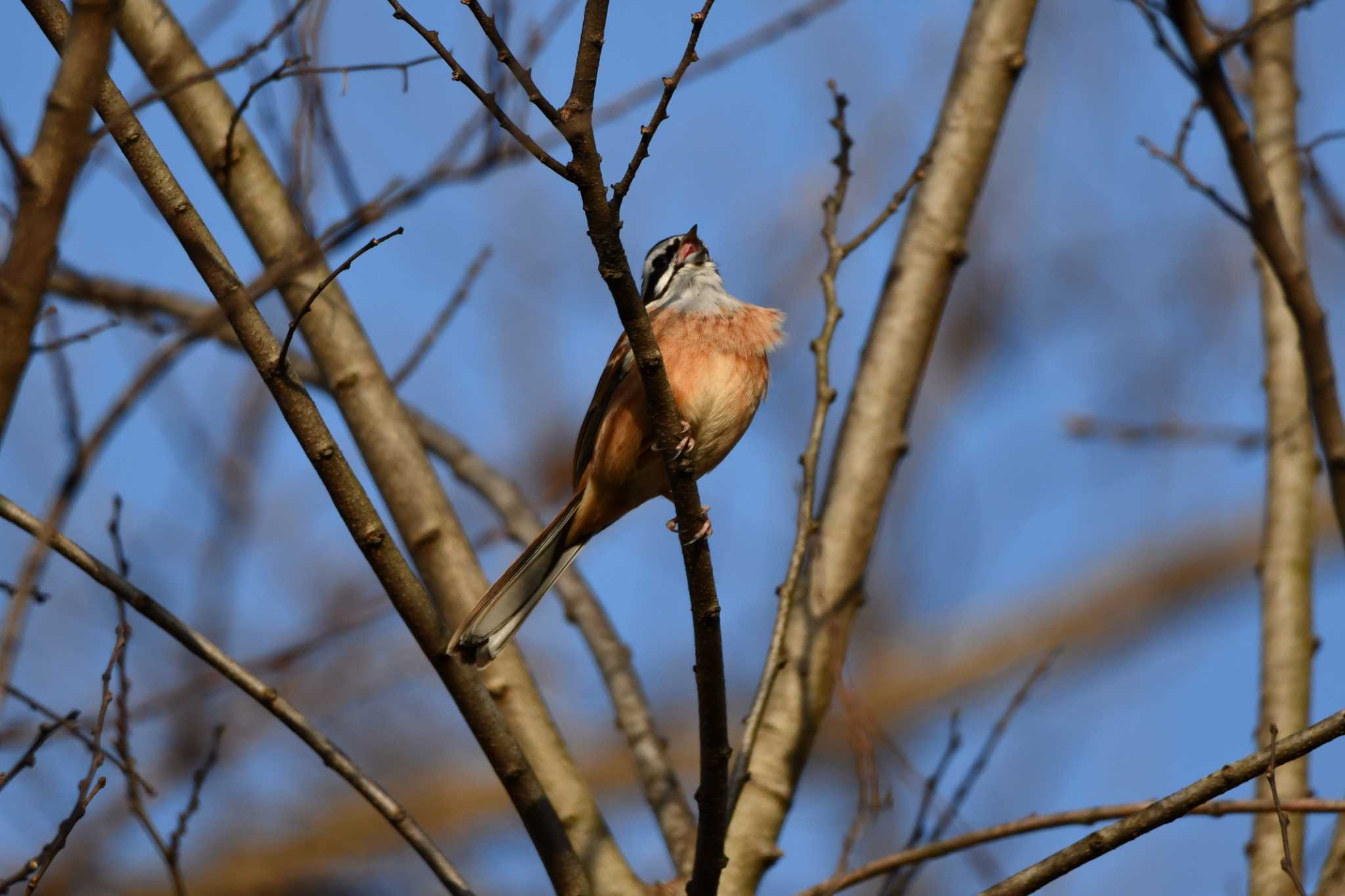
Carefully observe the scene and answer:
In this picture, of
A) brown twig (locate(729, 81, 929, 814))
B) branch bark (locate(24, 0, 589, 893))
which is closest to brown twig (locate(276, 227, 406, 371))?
branch bark (locate(24, 0, 589, 893))

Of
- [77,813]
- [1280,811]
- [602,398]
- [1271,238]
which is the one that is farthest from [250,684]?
[1271,238]

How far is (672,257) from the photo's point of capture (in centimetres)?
501

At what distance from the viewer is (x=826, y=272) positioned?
4281mm

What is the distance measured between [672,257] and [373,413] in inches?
57.1

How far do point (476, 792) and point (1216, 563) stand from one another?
680cm

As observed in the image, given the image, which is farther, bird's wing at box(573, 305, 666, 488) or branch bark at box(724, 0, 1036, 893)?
bird's wing at box(573, 305, 666, 488)

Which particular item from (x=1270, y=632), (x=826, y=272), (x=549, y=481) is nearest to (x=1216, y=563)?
(x=549, y=481)

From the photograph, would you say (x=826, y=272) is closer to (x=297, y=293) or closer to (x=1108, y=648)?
(x=297, y=293)

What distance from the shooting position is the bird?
13.4 feet

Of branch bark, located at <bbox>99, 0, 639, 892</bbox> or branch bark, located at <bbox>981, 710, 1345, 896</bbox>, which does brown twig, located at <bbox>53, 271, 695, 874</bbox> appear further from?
branch bark, located at <bbox>981, 710, 1345, 896</bbox>

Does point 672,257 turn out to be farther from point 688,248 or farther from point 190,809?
point 190,809

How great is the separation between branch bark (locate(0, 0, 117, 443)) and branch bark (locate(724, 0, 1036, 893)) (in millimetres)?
2674

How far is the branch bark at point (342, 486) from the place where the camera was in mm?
2932

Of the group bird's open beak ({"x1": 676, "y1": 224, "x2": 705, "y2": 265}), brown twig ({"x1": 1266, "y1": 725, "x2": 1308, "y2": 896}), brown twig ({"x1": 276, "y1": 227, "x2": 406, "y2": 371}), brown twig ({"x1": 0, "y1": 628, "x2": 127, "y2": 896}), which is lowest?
brown twig ({"x1": 1266, "y1": 725, "x2": 1308, "y2": 896})
